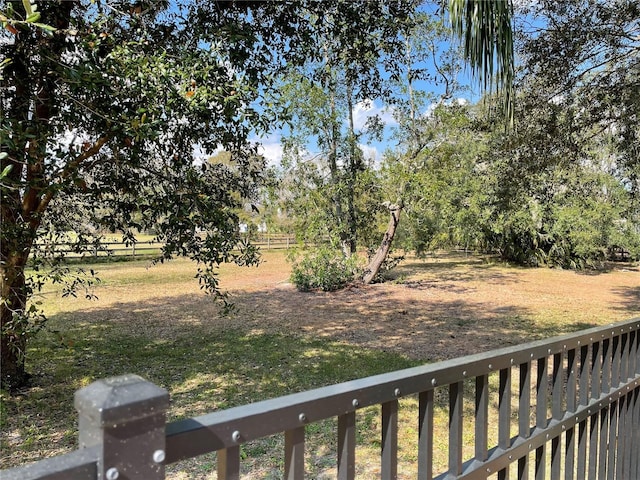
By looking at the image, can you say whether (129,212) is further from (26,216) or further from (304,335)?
(304,335)

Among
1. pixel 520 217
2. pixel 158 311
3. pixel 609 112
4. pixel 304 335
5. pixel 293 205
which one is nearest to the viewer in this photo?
pixel 609 112

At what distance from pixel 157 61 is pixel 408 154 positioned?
375 inches

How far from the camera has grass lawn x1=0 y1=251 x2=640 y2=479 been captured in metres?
3.60

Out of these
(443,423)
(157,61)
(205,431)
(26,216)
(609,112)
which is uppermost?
(609,112)

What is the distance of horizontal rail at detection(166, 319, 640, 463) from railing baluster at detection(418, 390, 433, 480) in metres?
0.05

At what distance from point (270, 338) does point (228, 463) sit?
6057 millimetres

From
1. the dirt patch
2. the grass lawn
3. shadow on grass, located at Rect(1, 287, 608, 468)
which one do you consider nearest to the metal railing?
the grass lawn

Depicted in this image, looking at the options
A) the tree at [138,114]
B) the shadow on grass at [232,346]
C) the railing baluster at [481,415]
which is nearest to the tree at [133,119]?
the tree at [138,114]

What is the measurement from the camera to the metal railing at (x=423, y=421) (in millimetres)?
625

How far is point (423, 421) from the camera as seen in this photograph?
3.95 feet

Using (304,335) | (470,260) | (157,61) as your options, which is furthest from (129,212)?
(470,260)

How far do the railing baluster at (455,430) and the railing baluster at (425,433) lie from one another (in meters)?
0.12

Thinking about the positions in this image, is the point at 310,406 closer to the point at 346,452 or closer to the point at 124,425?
the point at 346,452

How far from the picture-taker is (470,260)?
20.4m
